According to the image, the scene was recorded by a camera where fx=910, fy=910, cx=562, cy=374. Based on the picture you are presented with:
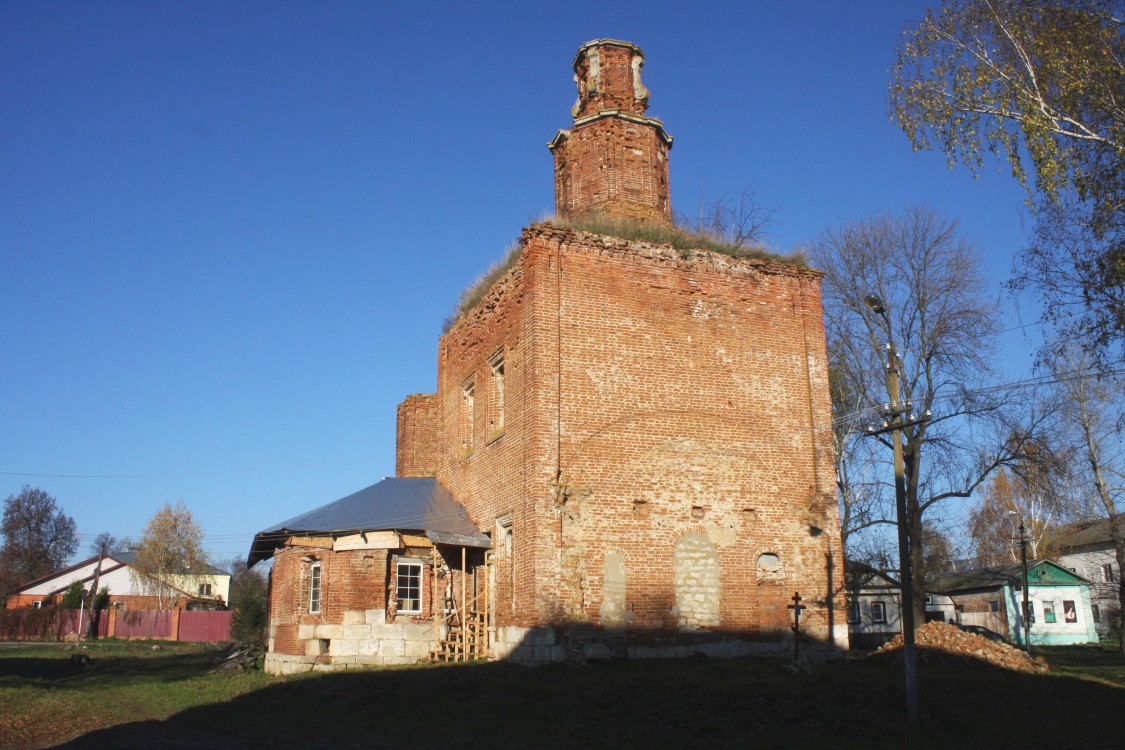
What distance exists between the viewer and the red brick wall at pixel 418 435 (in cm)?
2520

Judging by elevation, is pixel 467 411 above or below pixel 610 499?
above

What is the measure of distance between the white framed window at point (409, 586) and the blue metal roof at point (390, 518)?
816 millimetres

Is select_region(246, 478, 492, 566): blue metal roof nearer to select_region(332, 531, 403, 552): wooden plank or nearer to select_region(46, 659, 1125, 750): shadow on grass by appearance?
select_region(332, 531, 403, 552): wooden plank

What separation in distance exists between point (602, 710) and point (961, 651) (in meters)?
7.04

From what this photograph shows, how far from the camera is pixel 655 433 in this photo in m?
17.2

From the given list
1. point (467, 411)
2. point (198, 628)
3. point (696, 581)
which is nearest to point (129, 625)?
point (198, 628)

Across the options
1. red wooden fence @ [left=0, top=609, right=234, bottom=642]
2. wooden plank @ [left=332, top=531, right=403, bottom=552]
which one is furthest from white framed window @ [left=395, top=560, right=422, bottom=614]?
red wooden fence @ [left=0, top=609, right=234, bottom=642]

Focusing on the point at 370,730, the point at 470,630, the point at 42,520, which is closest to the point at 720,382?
the point at 470,630

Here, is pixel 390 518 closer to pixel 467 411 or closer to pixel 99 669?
pixel 467 411

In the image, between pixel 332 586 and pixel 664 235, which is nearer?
pixel 332 586

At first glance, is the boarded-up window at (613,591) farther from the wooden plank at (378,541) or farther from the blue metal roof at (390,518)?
the wooden plank at (378,541)

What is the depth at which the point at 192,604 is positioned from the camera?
185 feet

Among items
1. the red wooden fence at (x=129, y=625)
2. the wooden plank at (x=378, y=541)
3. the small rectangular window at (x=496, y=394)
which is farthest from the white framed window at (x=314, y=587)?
the red wooden fence at (x=129, y=625)

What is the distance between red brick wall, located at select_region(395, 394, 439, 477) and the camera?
25.2m
